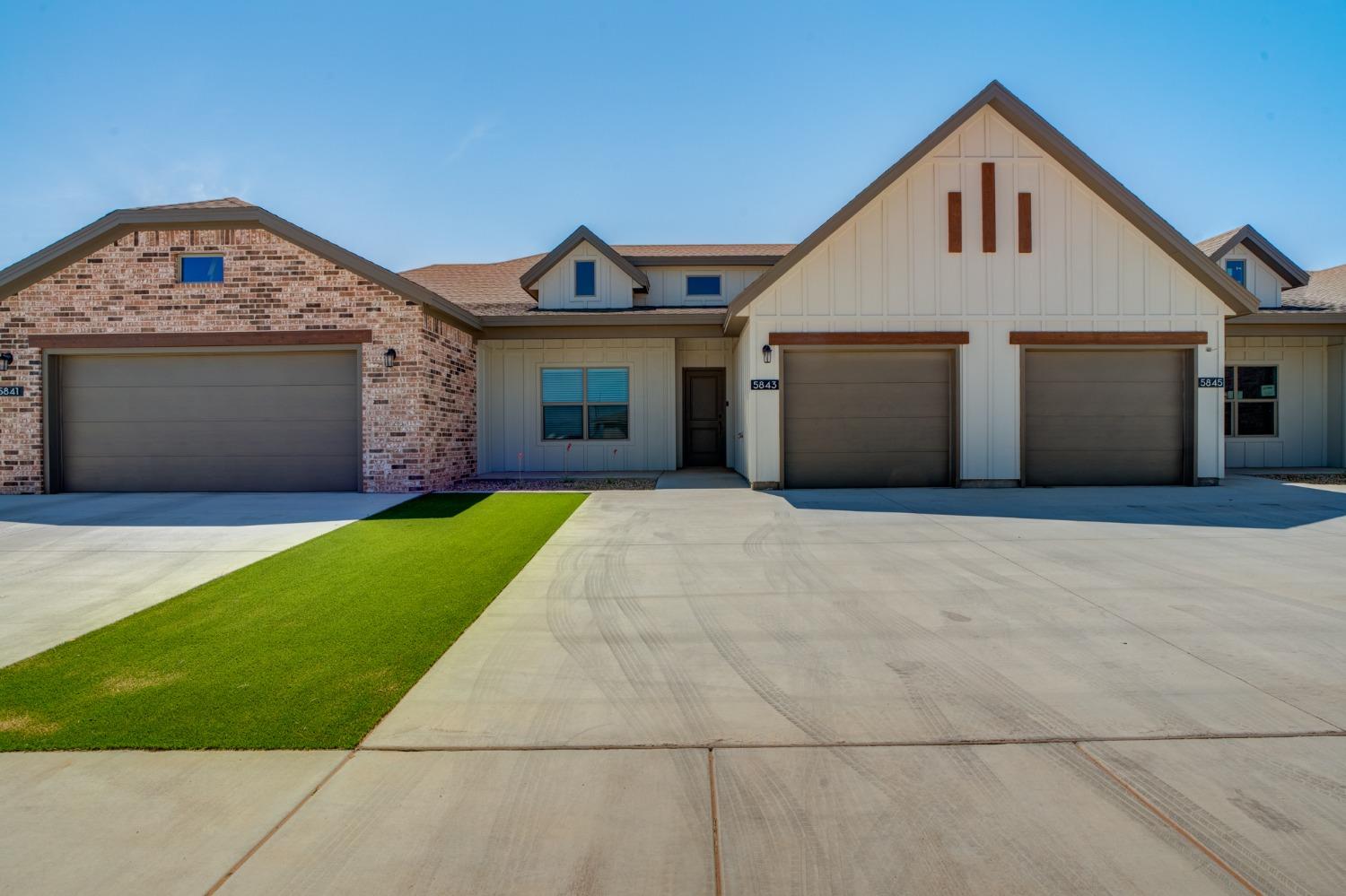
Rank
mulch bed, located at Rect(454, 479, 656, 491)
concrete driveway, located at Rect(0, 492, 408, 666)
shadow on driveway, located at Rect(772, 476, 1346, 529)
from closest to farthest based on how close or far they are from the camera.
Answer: concrete driveway, located at Rect(0, 492, 408, 666)
shadow on driveway, located at Rect(772, 476, 1346, 529)
mulch bed, located at Rect(454, 479, 656, 491)

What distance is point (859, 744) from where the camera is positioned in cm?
294

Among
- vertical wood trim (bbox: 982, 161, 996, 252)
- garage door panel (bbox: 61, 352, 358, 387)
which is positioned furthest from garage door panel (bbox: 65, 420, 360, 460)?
vertical wood trim (bbox: 982, 161, 996, 252)

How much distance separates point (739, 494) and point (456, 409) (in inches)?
234

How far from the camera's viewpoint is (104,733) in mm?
3053

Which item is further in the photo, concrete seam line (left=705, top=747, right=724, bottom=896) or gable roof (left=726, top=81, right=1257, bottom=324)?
gable roof (left=726, top=81, right=1257, bottom=324)

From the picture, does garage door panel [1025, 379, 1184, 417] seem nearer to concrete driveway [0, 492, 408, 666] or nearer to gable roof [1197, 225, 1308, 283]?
gable roof [1197, 225, 1308, 283]

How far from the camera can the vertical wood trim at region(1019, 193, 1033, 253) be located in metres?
11.5

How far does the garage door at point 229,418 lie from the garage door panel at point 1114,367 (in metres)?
12.1

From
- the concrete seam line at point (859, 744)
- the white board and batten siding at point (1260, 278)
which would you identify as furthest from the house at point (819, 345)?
the concrete seam line at point (859, 744)

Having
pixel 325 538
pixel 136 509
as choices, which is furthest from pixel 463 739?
pixel 136 509

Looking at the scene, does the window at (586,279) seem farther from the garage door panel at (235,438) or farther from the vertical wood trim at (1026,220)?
the vertical wood trim at (1026,220)

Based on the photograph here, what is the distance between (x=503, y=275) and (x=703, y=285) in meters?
5.76

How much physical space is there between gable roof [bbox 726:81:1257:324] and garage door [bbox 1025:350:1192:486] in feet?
5.67

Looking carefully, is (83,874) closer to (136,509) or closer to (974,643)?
(974,643)
